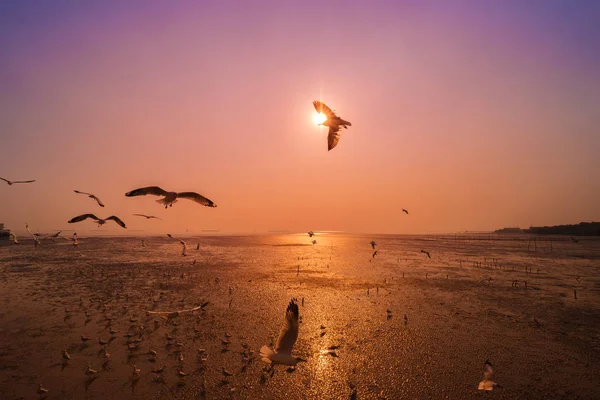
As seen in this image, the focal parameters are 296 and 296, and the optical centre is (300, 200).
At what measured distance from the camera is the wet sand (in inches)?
296

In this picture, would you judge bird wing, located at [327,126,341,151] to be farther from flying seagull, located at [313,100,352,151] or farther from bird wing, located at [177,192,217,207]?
bird wing, located at [177,192,217,207]

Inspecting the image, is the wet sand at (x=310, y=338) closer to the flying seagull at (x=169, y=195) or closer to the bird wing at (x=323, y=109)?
the flying seagull at (x=169, y=195)

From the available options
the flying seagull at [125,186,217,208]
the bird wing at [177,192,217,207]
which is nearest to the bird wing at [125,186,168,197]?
the flying seagull at [125,186,217,208]

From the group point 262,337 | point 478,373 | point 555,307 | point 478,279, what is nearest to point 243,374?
point 262,337

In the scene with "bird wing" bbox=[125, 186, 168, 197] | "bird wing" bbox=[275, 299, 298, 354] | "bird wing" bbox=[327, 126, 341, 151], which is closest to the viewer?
"bird wing" bbox=[275, 299, 298, 354]

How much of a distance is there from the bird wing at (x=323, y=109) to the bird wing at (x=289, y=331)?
561 centimetres

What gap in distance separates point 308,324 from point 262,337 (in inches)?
88.4

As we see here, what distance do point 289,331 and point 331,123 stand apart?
6.11 m

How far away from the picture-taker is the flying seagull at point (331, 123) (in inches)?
359

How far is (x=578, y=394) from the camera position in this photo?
7.44 m

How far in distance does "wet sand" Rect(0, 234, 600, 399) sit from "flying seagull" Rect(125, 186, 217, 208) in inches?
184

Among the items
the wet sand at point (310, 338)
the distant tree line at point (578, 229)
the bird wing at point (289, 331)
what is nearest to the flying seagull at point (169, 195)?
the bird wing at point (289, 331)

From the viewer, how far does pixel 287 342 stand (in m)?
6.71

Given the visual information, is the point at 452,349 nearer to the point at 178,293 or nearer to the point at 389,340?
the point at 389,340
